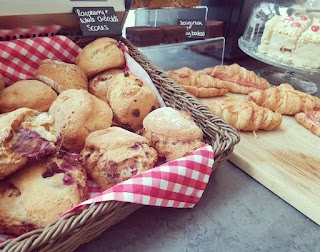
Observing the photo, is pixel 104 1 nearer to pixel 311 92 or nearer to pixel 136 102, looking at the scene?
pixel 136 102

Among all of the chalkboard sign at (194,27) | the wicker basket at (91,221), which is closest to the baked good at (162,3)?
the chalkboard sign at (194,27)

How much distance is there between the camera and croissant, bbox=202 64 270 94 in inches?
65.5

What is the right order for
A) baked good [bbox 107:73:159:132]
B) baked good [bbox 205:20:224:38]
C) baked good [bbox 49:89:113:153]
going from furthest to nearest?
baked good [bbox 205:20:224:38]
baked good [bbox 107:73:159:132]
baked good [bbox 49:89:113:153]

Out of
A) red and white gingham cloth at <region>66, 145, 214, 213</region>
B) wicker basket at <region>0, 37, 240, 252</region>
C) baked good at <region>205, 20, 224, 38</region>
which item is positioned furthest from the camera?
baked good at <region>205, 20, 224, 38</region>

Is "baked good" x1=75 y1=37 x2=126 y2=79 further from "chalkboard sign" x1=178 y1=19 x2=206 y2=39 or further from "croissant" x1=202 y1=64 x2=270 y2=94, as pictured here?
"chalkboard sign" x1=178 y1=19 x2=206 y2=39

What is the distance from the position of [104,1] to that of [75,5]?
13 cm

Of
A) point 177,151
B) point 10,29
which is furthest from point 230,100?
point 10,29

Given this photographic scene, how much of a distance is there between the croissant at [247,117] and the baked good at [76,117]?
23.7 inches

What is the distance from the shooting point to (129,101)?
100 cm

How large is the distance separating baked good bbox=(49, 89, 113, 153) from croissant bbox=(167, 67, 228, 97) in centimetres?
71

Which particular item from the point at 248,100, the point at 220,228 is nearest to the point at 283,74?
the point at 248,100

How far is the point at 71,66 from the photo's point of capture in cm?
112

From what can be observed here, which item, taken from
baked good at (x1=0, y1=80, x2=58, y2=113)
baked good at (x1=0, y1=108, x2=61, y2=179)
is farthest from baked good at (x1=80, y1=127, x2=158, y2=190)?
baked good at (x1=0, y1=80, x2=58, y2=113)

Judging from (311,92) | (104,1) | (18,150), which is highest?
(104,1)
